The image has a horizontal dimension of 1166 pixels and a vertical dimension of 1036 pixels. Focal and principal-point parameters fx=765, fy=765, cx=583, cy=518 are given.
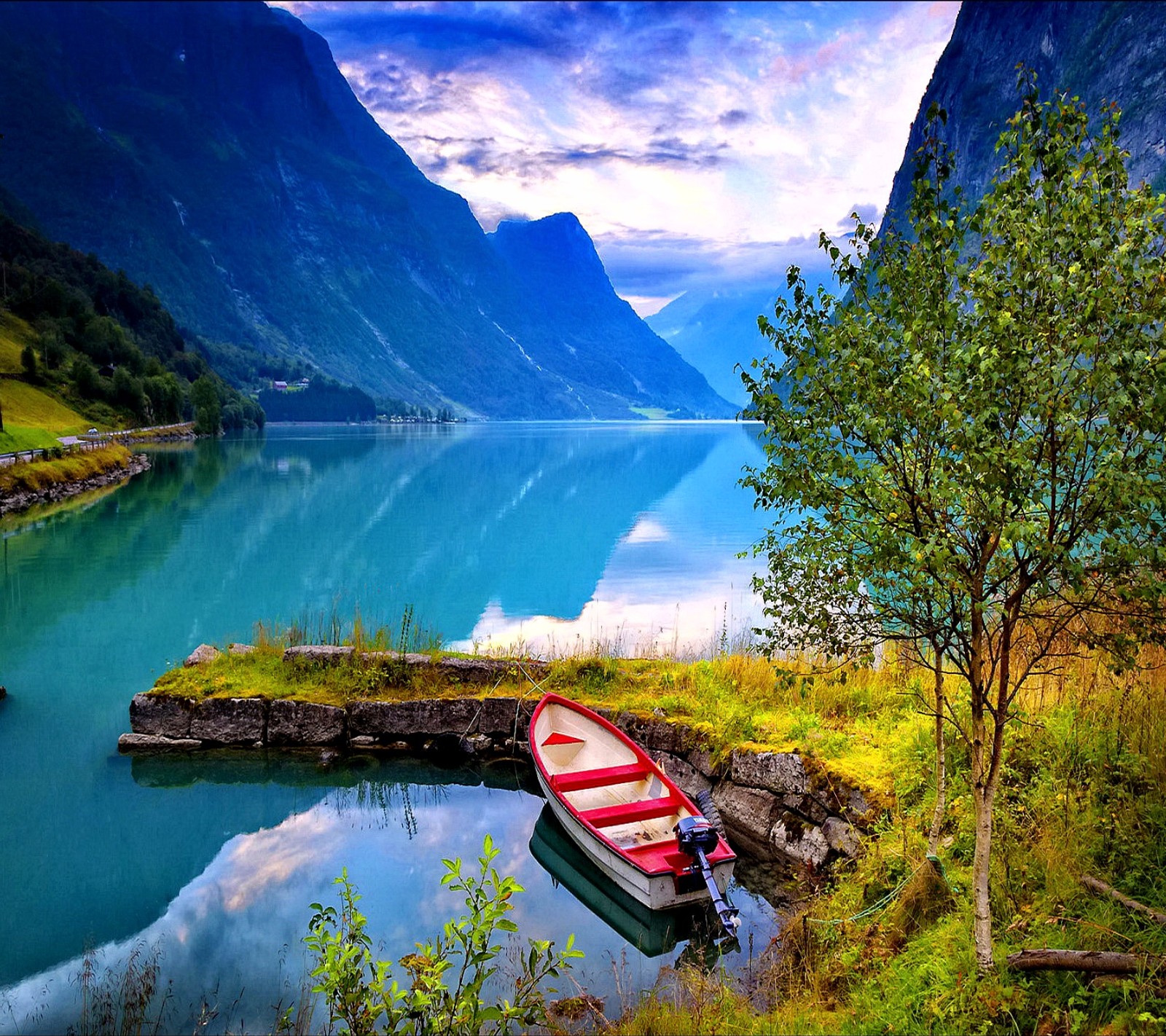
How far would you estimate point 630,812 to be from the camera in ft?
31.2

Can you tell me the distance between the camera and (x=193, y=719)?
42.3 feet

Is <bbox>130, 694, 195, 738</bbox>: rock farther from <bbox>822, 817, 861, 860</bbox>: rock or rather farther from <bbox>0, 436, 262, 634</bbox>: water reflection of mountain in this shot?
<bbox>822, 817, 861, 860</bbox>: rock

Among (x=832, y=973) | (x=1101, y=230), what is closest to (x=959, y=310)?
(x=1101, y=230)

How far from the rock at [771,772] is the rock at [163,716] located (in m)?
9.03

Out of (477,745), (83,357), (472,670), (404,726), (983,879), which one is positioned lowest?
(477,745)

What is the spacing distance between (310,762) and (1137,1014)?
11.3 m

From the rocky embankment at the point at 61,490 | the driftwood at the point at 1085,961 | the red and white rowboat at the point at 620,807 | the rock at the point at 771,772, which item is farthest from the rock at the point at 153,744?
the rocky embankment at the point at 61,490

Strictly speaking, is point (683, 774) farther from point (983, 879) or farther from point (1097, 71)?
point (1097, 71)

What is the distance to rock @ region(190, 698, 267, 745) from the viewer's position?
42.2ft

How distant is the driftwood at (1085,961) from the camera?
15.6 ft

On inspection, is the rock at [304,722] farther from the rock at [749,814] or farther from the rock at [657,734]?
the rock at [749,814]

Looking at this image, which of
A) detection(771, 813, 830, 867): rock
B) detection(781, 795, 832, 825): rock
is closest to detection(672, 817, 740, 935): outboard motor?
detection(771, 813, 830, 867): rock

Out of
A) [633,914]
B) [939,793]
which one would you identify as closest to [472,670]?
[633,914]

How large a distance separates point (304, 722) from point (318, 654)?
4.52 feet
